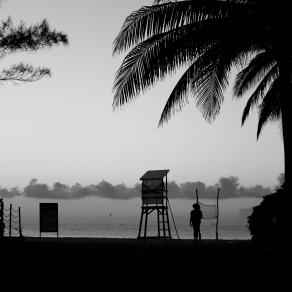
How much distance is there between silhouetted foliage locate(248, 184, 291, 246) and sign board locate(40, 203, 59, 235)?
30.7ft

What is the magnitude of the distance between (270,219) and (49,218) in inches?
435

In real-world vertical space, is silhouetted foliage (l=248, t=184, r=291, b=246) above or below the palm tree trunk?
below

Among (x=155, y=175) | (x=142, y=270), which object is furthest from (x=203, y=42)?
(x=155, y=175)

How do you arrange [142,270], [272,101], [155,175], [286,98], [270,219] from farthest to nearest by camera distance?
1. [155,175]
2. [272,101]
3. [270,219]
4. [142,270]
5. [286,98]

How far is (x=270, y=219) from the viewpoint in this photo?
54.2ft

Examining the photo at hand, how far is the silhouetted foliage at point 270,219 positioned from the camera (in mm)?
15484

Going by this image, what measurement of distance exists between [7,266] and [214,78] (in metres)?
6.78

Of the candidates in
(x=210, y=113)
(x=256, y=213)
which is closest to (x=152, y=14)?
(x=210, y=113)

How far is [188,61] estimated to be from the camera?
12289mm

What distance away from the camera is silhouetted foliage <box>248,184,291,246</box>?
15.5 m

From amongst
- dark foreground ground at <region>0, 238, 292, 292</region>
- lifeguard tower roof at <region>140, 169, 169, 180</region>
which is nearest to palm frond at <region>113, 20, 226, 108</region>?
dark foreground ground at <region>0, 238, 292, 292</region>

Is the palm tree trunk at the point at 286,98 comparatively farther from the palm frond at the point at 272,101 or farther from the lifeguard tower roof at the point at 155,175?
the lifeguard tower roof at the point at 155,175

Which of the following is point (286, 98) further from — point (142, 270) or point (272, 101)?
point (272, 101)

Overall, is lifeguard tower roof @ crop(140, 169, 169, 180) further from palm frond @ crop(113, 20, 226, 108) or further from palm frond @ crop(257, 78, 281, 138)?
palm frond @ crop(113, 20, 226, 108)
